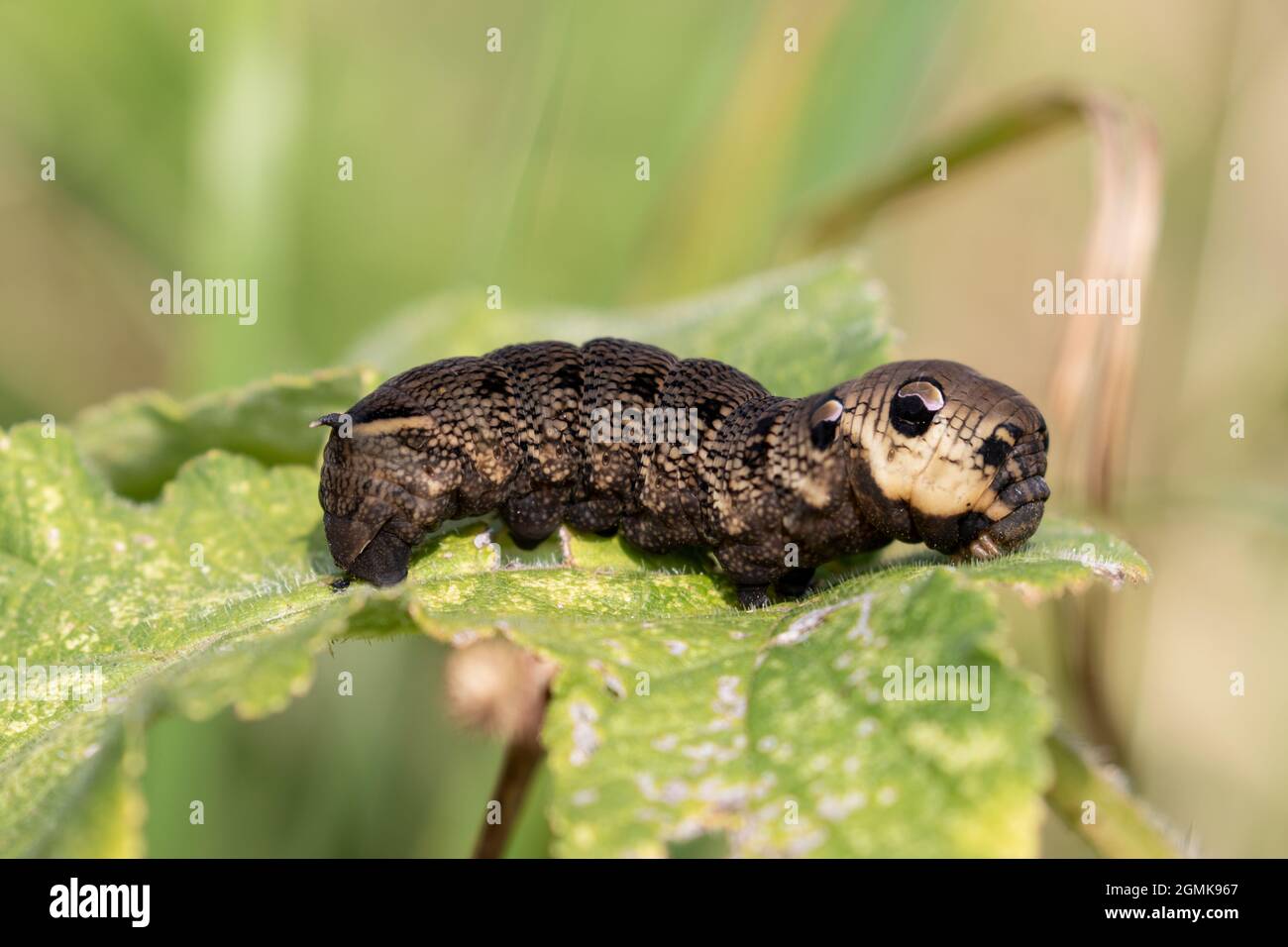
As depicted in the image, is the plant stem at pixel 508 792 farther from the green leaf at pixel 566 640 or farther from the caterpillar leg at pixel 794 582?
the caterpillar leg at pixel 794 582

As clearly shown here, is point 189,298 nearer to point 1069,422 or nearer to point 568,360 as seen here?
point 568,360

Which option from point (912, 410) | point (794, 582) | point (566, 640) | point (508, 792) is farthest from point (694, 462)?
point (566, 640)

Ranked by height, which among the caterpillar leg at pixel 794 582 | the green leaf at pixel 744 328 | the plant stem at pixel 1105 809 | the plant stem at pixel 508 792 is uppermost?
the green leaf at pixel 744 328

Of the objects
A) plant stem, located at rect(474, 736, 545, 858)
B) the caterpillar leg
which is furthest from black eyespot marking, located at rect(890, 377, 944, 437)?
plant stem, located at rect(474, 736, 545, 858)

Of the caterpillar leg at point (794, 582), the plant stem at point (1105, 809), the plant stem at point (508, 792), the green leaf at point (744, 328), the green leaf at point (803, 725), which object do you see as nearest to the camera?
the green leaf at point (803, 725)

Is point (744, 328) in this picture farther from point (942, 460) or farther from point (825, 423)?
point (942, 460)

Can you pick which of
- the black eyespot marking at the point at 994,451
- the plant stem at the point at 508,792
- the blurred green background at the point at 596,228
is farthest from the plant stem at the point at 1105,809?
the blurred green background at the point at 596,228

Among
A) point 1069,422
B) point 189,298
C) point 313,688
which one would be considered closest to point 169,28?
point 189,298
